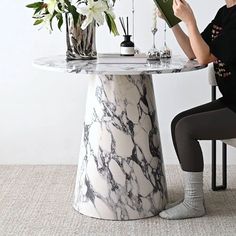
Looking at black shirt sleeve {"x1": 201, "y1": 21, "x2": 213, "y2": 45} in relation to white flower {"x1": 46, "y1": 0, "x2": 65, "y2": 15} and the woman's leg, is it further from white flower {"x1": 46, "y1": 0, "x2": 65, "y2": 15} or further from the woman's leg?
white flower {"x1": 46, "y1": 0, "x2": 65, "y2": 15}

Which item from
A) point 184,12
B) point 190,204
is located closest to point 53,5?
point 184,12

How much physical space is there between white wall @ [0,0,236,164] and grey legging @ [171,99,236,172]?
850mm

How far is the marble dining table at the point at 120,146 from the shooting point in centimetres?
287

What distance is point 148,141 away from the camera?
9.63ft

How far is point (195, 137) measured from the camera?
288cm

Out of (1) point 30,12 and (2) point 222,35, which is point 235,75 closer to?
(2) point 222,35

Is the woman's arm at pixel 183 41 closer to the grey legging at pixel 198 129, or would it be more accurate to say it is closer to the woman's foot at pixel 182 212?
the grey legging at pixel 198 129

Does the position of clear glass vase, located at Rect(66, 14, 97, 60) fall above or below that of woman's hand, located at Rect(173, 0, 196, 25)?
below

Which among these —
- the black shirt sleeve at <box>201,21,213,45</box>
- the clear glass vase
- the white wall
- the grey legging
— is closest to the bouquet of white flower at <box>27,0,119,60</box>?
the clear glass vase

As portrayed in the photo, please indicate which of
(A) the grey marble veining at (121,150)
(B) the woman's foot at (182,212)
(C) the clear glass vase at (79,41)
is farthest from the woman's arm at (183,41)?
(B) the woman's foot at (182,212)

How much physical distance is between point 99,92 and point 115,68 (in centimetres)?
22

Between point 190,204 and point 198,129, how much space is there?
334 millimetres

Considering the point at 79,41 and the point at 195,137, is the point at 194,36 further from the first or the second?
the point at 79,41

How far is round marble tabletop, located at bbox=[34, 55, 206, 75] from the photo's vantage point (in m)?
2.64
